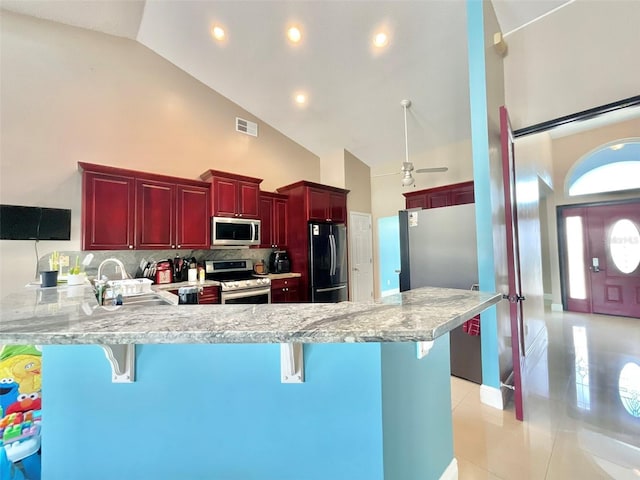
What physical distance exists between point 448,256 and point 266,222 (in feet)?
9.11

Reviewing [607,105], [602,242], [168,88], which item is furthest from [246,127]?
[602,242]

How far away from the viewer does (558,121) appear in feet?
7.89

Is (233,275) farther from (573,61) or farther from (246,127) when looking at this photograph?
(573,61)

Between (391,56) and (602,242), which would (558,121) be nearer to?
(391,56)

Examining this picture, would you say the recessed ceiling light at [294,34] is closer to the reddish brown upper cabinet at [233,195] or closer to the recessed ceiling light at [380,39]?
the recessed ceiling light at [380,39]

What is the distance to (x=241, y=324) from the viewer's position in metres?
0.69

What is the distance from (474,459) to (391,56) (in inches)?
153

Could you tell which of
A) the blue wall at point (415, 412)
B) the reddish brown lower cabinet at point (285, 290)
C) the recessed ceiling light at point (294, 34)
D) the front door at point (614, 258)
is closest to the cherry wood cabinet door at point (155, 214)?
the reddish brown lower cabinet at point (285, 290)

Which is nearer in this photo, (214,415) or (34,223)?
(214,415)

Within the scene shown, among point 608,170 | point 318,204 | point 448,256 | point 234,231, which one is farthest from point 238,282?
point 608,170

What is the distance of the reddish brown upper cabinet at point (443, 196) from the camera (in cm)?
408

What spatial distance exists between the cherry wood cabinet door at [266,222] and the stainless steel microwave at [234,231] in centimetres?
32

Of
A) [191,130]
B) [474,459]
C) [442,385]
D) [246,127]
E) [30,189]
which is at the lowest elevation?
[474,459]

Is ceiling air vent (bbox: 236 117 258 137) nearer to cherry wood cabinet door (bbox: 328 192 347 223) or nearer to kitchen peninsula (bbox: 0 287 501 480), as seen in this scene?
cherry wood cabinet door (bbox: 328 192 347 223)
